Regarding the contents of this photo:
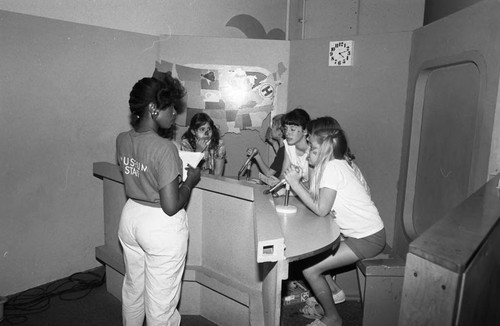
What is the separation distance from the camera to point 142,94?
199 cm

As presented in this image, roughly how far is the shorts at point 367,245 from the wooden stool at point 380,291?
6 cm

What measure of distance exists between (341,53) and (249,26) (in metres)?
1.73

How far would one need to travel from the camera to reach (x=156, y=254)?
202cm

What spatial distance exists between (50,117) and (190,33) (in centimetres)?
171

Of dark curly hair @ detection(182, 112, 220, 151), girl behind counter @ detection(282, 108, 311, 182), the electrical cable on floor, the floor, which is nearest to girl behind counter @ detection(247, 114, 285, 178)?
girl behind counter @ detection(282, 108, 311, 182)

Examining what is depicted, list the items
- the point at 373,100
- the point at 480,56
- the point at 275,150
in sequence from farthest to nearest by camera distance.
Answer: the point at 275,150
the point at 373,100
the point at 480,56

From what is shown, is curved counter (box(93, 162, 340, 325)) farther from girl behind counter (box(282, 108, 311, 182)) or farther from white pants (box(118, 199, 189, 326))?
girl behind counter (box(282, 108, 311, 182))

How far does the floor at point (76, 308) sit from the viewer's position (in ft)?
9.05

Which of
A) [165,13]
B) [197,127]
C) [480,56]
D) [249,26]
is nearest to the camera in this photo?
[480,56]

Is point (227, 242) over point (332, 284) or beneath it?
over

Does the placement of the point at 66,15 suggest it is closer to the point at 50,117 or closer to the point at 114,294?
the point at 50,117

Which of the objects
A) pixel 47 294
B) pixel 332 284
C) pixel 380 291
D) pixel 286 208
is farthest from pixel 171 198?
pixel 47 294

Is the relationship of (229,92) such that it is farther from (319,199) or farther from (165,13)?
(319,199)

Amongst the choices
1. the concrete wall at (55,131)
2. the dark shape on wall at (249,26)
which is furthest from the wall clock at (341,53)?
the concrete wall at (55,131)
